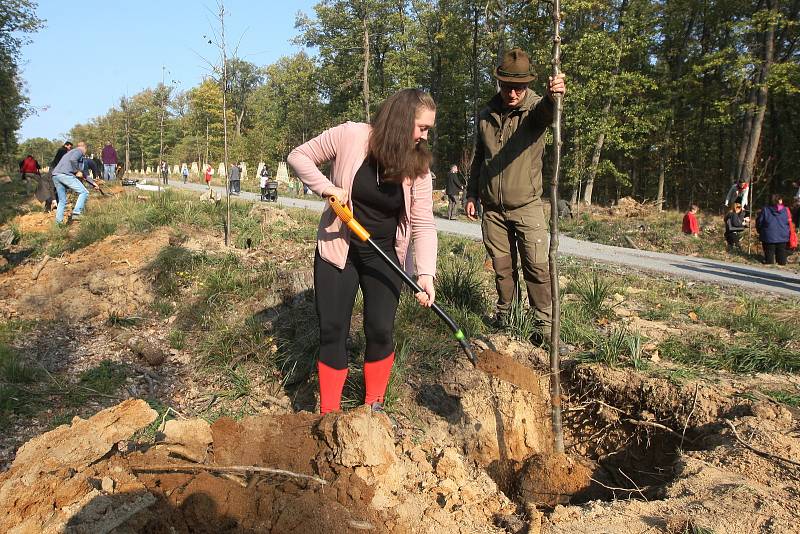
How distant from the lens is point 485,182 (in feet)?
13.0

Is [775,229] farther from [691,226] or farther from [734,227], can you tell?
[691,226]

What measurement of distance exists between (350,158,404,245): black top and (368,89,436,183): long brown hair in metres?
0.11

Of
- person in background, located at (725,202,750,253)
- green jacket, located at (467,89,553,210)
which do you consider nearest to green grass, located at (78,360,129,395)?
green jacket, located at (467,89,553,210)

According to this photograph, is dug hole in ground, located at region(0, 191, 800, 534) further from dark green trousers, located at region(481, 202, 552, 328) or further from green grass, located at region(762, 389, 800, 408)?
dark green trousers, located at region(481, 202, 552, 328)

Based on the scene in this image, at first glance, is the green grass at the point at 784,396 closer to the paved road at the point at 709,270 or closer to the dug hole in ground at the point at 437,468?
the dug hole in ground at the point at 437,468

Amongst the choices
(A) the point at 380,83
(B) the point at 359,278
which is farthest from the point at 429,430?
(A) the point at 380,83

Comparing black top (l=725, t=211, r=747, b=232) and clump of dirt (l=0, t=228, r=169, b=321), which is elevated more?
black top (l=725, t=211, r=747, b=232)

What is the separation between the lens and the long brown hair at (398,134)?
2.54 meters

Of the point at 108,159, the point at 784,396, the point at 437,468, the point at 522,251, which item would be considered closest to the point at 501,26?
the point at 108,159

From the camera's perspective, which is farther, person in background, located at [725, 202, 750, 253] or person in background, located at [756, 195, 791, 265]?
person in background, located at [725, 202, 750, 253]

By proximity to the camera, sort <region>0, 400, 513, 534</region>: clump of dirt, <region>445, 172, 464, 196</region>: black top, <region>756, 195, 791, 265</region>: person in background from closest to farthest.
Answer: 1. <region>0, 400, 513, 534</region>: clump of dirt
2. <region>756, 195, 791, 265</region>: person in background
3. <region>445, 172, 464, 196</region>: black top

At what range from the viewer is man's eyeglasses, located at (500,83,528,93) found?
353 centimetres

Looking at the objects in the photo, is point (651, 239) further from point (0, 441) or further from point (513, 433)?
point (0, 441)

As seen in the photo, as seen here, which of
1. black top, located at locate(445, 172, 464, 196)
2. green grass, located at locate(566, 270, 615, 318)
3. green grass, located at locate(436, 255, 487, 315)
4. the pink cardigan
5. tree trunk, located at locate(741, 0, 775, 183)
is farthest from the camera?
black top, located at locate(445, 172, 464, 196)
